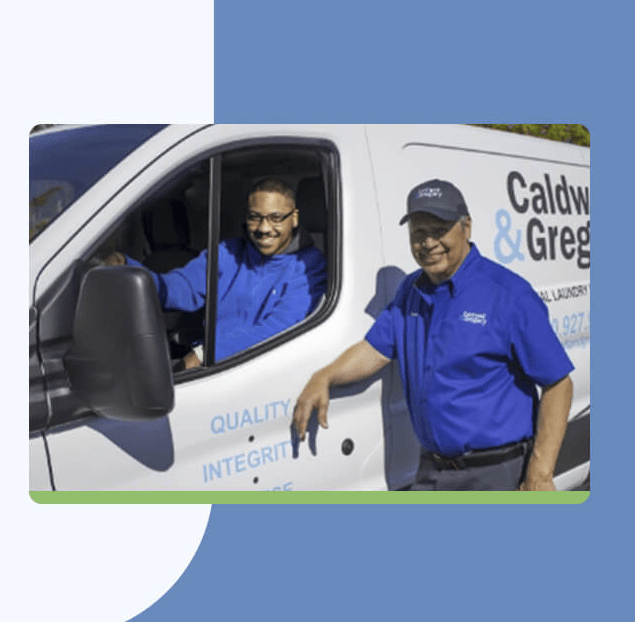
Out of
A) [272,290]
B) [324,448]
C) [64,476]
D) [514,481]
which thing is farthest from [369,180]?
[64,476]

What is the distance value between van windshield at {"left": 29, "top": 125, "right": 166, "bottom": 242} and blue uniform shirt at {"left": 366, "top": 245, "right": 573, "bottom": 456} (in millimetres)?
760

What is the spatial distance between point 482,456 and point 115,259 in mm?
1036

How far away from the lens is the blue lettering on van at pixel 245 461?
2.08 metres

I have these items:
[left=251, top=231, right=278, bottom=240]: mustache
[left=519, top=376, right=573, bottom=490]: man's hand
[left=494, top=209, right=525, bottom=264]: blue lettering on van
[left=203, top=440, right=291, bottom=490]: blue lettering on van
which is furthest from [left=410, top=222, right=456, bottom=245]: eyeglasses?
[left=203, top=440, right=291, bottom=490]: blue lettering on van

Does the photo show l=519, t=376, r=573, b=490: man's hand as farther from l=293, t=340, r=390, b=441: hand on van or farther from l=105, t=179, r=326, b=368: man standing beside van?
l=105, t=179, r=326, b=368: man standing beside van

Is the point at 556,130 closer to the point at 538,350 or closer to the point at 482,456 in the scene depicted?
the point at 538,350

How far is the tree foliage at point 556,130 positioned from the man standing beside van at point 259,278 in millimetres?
549

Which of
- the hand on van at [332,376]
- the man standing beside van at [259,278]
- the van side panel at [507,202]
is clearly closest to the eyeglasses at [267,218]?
the man standing beside van at [259,278]

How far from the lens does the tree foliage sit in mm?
2150

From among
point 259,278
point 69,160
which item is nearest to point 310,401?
point 259,278

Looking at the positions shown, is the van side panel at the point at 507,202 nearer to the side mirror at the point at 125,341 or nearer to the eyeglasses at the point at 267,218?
A: the eyeglasses at the point at 267,218

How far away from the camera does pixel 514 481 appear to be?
7.13ft

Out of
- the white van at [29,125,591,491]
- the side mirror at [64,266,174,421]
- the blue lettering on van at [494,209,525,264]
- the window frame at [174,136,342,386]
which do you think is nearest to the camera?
the side mirror at [64,266,174,421]

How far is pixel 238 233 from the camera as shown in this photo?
6.94 ft
